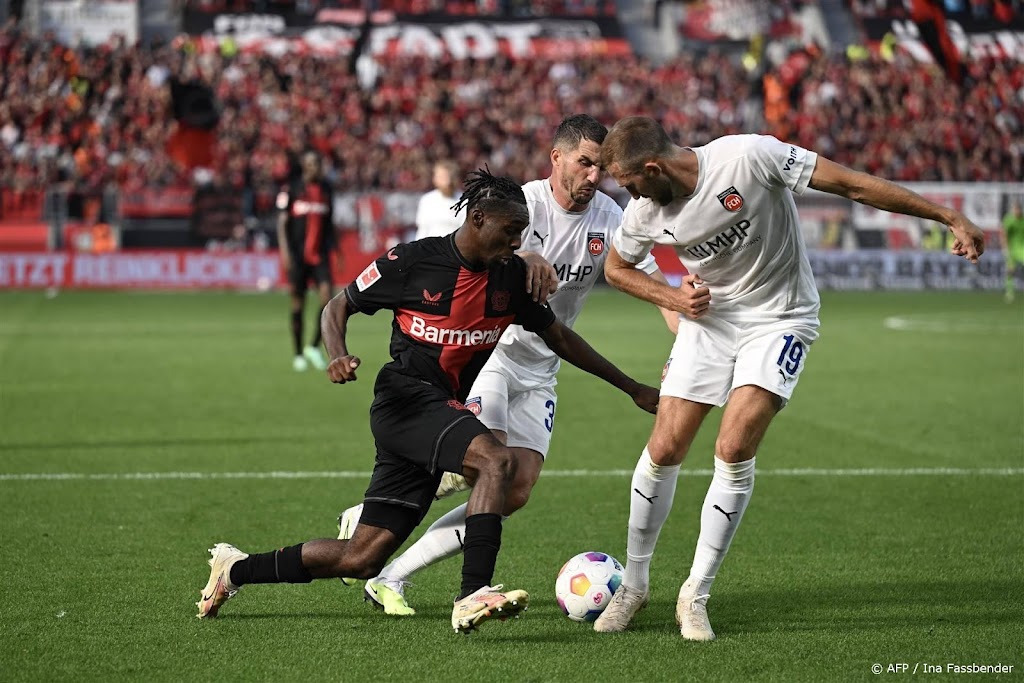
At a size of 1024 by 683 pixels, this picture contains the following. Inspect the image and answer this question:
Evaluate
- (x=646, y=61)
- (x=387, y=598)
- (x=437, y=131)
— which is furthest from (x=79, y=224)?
(x=387, y=598)

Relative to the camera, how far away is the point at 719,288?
6.00 m

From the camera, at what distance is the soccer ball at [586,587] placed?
19.6 ft

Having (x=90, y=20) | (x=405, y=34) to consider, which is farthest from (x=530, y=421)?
(x=405, y=34)

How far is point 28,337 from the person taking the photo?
20.4 meters

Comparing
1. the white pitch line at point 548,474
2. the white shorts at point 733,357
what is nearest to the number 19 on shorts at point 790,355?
the white shorts at point 733,357

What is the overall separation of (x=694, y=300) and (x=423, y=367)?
1129 mm

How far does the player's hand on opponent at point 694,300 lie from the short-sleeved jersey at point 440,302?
0.62 metres

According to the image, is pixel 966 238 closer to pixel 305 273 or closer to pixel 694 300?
pixel 694 300

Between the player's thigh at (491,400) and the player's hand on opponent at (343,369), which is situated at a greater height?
the player's hand on opponent at (343,369)

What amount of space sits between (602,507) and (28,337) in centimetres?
1405

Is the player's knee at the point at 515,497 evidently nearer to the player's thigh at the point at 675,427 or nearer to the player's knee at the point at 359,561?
the player's thigh at the point at 675,427

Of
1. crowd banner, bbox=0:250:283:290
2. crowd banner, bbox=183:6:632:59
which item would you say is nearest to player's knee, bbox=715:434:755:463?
crowd banner, bbox=0:250:283:290

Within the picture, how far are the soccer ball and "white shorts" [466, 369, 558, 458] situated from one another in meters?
0.58

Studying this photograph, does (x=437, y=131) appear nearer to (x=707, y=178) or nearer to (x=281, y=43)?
(x=281, y=43)
